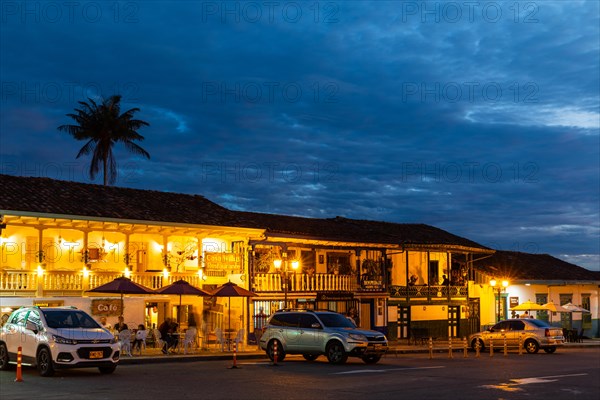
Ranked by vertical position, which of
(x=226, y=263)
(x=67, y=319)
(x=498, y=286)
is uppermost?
(x=226, y=263)

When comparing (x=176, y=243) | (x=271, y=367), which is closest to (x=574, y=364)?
(x=271, y=367)

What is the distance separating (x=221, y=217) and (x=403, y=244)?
448 inches

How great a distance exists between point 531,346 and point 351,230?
1410 cm

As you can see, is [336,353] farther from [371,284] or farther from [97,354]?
[371,284]

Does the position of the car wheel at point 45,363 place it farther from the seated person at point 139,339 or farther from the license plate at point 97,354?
the seated person at point 139,339

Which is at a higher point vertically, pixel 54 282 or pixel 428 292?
pixel 54 282

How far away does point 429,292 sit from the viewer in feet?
148

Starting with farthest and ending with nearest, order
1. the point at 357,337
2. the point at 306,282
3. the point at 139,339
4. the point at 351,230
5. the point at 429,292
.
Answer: the point at 429,292
the point at 351,230
the point at 306,282
the point at 139,339
the point at 357,337

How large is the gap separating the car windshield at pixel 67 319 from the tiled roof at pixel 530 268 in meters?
33.3

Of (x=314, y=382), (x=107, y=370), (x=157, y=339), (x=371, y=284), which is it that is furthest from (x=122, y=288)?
(x=371, y=284)

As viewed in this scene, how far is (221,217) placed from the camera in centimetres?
3722

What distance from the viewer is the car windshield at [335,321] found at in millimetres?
25609

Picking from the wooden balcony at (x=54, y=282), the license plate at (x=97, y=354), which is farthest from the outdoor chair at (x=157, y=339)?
the license plate at (x=97, y=354)

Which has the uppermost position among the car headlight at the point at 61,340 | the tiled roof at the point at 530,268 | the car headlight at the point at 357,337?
the tiled roof at the point at 530,268
